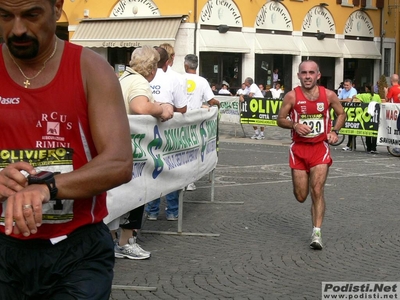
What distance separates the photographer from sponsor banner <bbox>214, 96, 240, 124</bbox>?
2759 centimetres

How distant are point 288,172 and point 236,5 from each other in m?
24.9

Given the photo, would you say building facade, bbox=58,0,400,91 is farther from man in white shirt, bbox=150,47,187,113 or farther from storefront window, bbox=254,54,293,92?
man in white shirt, bbox=150,47,187,113

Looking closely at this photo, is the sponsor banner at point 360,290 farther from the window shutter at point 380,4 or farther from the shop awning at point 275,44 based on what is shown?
the window shutter at point 380,4

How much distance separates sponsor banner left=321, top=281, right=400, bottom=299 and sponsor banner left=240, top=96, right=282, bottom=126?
1929cm

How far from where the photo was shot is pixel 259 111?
2670 cm

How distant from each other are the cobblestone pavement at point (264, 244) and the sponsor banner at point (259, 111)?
10.9 meters

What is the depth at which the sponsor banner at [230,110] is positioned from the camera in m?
27.6

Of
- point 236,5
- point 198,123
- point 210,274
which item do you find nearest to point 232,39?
point 236,5

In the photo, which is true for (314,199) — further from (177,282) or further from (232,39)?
(232,39)

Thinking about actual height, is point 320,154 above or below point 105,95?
below

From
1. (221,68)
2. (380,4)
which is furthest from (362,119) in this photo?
(380,4)

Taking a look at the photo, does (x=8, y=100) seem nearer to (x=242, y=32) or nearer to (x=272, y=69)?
(x=242, y=32)

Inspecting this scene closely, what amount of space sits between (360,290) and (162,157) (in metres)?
2.70

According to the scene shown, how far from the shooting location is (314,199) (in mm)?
8945
